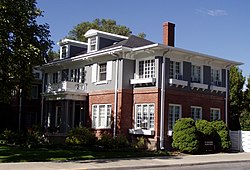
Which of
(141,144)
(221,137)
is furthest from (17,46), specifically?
(221,137)

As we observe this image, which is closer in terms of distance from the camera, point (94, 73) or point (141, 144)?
point (141, 144)

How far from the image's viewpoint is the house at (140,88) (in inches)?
1029

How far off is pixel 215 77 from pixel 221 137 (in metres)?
5.33

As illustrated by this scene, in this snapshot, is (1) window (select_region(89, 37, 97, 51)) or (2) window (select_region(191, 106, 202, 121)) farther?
(1) window (select_region(89, 37, 97, 51))

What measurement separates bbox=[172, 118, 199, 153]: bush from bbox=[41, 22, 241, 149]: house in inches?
45.5

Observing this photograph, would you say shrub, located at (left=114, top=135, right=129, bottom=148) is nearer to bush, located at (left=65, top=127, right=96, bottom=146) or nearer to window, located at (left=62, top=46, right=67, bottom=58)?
bush, located at (left=65, top=127, right=96, bottom=146)

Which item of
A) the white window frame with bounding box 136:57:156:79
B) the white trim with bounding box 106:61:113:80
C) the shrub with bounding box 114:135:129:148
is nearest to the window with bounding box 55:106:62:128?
the white trim with bounding box 106:61:113:80

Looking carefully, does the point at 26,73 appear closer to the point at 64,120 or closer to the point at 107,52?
the point at 107,52

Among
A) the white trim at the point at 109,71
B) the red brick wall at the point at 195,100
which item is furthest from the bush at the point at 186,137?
the white trim at the point at 109,71

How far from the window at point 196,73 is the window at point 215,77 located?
4.95 ft

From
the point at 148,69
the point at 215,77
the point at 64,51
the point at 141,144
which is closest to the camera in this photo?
the point at 141,144

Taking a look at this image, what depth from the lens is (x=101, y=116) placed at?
2909 cm

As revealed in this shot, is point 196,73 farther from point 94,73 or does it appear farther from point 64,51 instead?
point 64,51

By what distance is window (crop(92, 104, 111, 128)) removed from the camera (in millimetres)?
28314
